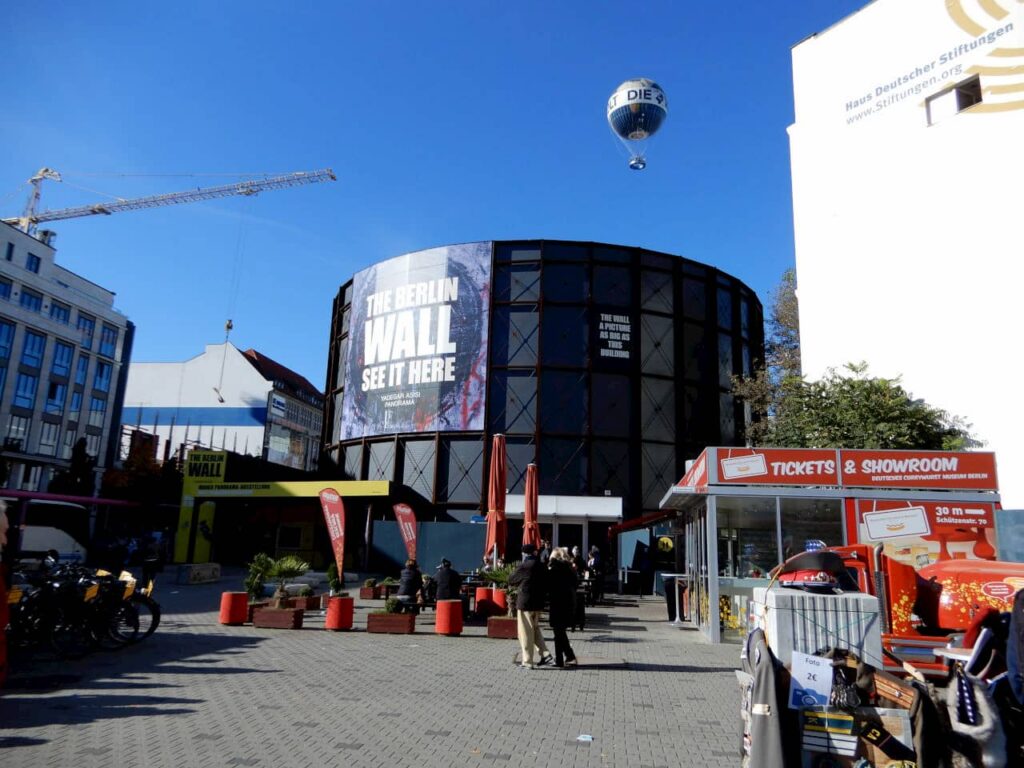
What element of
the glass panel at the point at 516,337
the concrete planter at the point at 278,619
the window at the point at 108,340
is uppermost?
the window at the point at 108,340

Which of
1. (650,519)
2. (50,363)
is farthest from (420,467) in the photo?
(50,363)

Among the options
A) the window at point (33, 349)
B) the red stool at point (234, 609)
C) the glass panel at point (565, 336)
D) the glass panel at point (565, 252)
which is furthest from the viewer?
the window at point (33, 349)

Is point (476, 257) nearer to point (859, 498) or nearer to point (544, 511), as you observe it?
point (544, 511)

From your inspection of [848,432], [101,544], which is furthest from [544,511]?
[101,544]

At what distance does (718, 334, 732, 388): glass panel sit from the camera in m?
38.1

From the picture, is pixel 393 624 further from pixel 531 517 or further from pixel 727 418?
pixel 727 418

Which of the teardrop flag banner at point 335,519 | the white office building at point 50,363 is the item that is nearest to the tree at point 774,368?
the teardrop flag banner at point 335,519

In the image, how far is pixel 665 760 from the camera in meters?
6.03

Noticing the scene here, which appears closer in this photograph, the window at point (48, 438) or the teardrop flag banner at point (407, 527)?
the teardrop flag banner at point (407, 527)

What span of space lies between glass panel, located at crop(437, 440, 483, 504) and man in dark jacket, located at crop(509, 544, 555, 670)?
A: 23487 mm

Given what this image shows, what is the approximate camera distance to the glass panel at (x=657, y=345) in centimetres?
3569

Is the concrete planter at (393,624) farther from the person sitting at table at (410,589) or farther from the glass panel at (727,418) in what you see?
the glass panel at (727,418)

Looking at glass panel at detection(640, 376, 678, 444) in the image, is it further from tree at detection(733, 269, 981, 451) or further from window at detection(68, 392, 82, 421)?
window at detection(68, 392, 82, 421)

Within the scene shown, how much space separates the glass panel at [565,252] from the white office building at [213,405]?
4512cm
